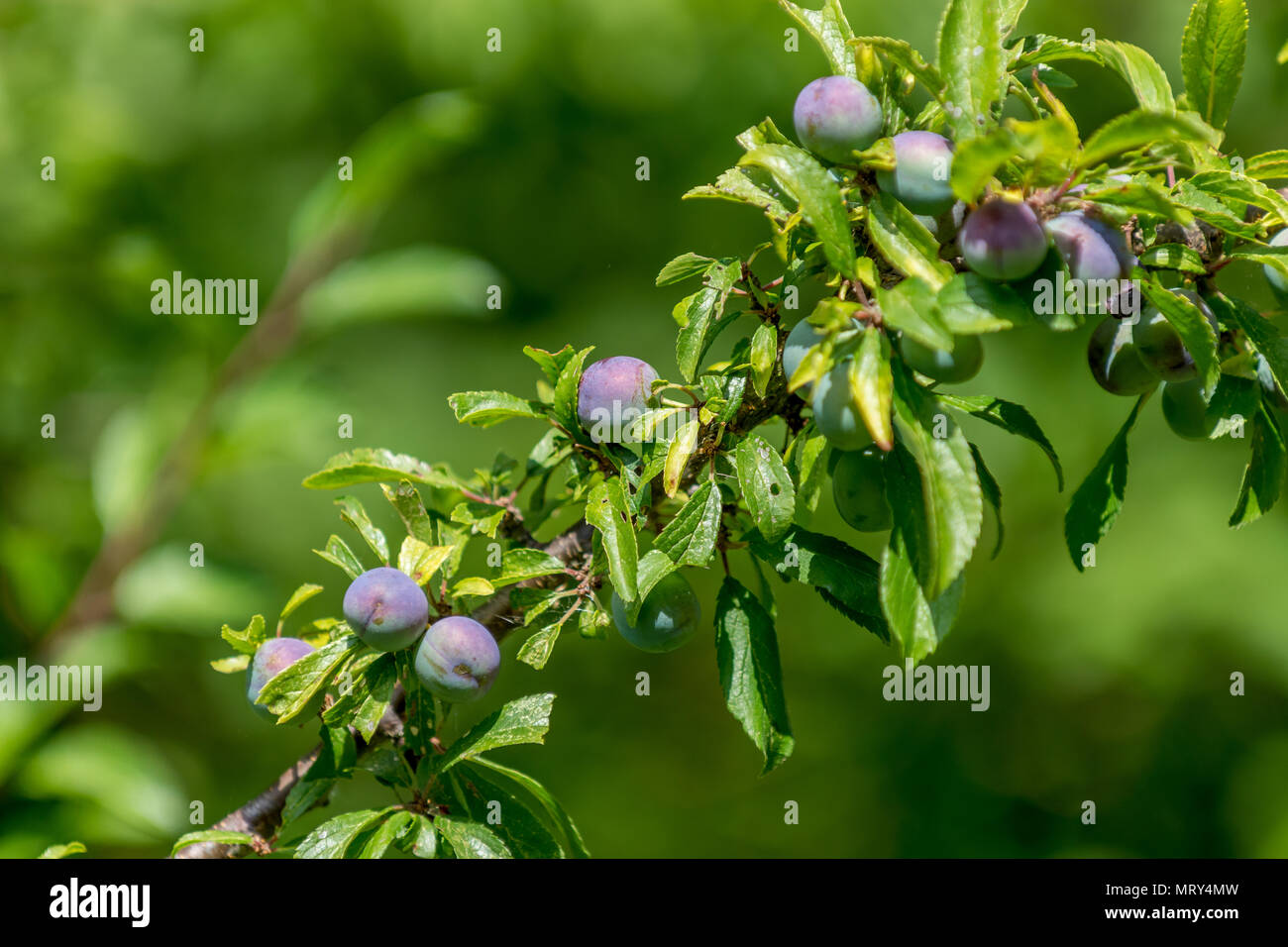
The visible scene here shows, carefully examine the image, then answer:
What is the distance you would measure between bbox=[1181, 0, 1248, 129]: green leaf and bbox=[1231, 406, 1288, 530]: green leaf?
186mm

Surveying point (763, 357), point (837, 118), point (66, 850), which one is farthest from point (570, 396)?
point (66, 850)

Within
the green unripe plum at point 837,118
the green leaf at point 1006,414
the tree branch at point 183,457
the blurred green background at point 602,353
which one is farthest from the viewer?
the blurred green background at point 602,353

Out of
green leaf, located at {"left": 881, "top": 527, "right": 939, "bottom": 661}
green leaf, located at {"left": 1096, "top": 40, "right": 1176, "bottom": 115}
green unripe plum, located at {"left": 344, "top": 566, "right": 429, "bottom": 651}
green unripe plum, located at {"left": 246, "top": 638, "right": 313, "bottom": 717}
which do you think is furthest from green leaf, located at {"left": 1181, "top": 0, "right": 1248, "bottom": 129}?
green unripe plum, located at {"left": 246, "top": 638, "right": 313, "bottom": 717}

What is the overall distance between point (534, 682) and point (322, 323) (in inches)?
35.9

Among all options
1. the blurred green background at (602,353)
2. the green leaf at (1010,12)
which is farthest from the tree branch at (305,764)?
the blurred green background at (602,353)

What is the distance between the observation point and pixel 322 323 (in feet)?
3.33

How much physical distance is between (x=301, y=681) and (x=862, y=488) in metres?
0.36

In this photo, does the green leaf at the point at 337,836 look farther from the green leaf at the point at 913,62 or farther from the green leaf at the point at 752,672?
the green leaf at the point at 913,62

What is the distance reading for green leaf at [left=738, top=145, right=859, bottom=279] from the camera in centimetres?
52

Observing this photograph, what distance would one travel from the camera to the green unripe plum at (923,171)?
52cm

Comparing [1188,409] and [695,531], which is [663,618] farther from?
[1188,409]

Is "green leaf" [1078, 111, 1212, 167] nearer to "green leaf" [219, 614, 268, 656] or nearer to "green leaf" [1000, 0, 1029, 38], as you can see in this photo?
"green leaf" [1000, 0, 1029, 38]

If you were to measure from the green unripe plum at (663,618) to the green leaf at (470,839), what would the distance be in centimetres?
15
